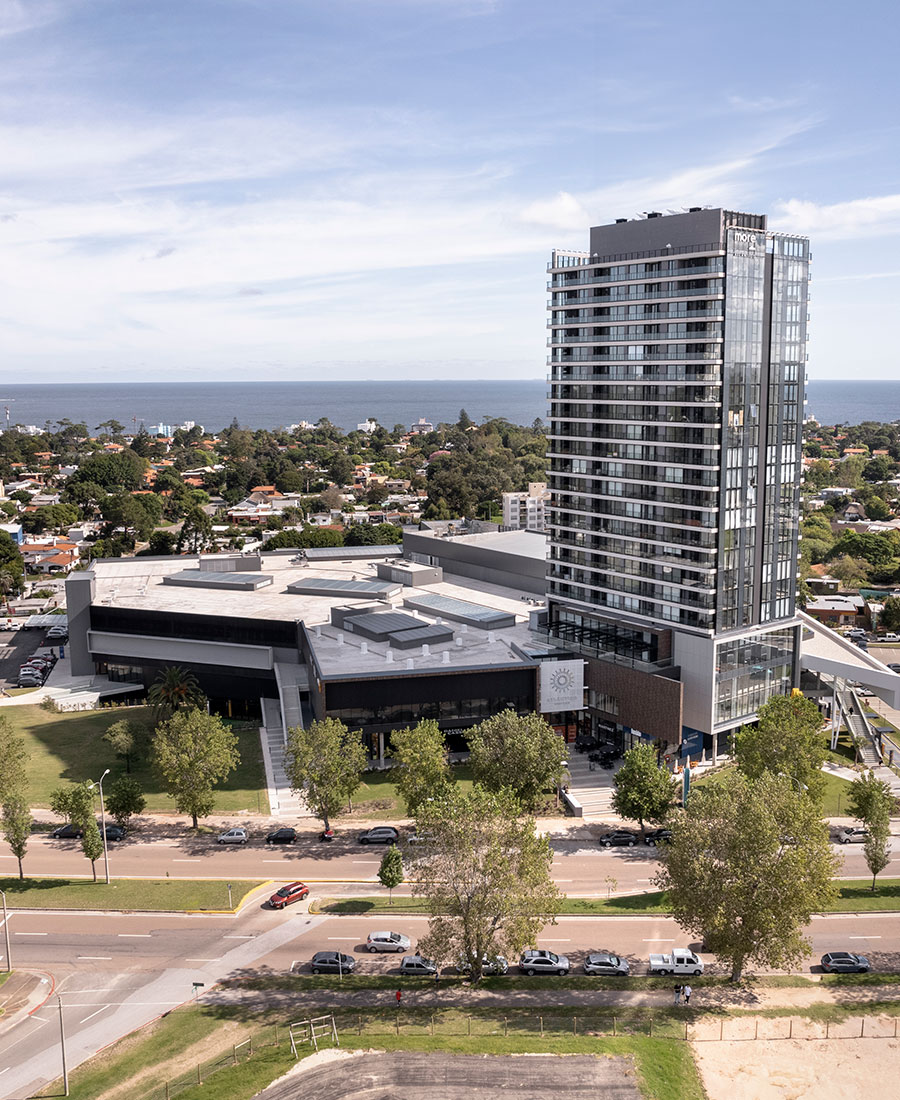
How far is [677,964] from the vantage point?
5581 cm

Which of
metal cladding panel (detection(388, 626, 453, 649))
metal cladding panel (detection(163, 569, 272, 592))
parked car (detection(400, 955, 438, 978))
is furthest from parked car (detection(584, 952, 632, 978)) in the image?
metal cladding panel (detection(163, 569, 272, 592))

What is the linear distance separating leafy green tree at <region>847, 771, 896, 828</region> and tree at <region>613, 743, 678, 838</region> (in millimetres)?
13371

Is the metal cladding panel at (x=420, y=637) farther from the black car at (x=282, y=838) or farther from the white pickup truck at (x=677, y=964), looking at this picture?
the white pickup truck at (x=677, y=964)

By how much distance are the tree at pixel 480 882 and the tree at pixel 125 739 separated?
43.3 metres

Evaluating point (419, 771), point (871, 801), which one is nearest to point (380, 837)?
point (419, 771)

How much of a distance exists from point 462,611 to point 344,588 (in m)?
20.1

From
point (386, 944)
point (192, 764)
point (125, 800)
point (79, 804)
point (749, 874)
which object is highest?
point (749, 874)

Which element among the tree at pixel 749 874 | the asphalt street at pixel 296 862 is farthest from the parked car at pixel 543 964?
the asphalt street at pixel 296 862

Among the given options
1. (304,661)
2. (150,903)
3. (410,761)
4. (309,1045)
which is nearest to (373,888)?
(410,761)

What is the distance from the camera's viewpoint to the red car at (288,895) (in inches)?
2534

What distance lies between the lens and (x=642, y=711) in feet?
290

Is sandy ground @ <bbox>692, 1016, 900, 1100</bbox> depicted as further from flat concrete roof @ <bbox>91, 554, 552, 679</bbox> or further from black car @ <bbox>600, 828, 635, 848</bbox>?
flat concrete roof @ <bbox>91, 554, 552, 679</bbox>

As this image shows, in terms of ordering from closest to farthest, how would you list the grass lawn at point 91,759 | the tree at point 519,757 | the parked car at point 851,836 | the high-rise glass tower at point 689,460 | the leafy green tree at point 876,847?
the leafy green tree at point 876,847, the parked car at point 851,836, the tree at point 519,757, the grass lawn at point 91,759, the high-rise glass tower at point 689,460

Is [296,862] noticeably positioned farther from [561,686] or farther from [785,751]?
[785,751]
